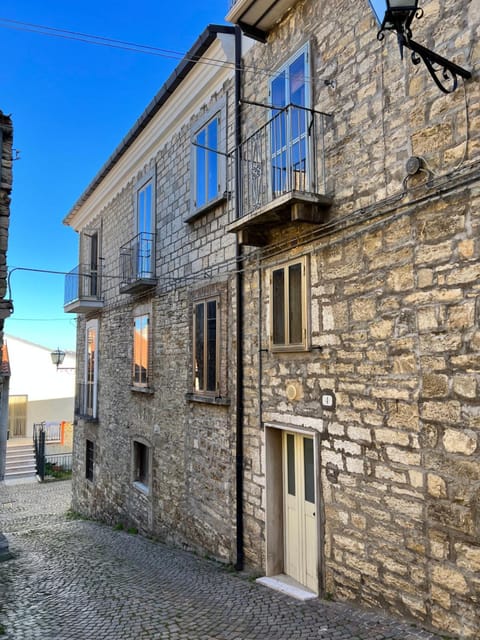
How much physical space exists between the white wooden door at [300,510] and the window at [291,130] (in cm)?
315

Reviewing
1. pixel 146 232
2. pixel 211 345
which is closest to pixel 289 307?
pixel 211 345

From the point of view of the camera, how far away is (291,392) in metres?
6.03

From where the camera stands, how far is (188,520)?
8.32m

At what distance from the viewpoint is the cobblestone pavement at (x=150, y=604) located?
4.68 m

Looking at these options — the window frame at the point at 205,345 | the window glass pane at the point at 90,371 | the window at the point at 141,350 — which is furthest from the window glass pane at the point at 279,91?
the window glass pane at the point at 90,371

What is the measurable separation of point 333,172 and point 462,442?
10.3ft

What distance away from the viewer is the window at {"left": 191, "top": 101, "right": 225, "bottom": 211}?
26.1 ft

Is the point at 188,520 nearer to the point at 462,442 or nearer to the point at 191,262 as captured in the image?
the point at 191,262

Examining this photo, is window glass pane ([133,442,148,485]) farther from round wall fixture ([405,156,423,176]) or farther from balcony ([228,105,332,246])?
round wall fixture ([405,156,423,176])

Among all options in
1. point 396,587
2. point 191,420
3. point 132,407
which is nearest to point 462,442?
point 396,587

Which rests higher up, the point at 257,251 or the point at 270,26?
the point at 270,26

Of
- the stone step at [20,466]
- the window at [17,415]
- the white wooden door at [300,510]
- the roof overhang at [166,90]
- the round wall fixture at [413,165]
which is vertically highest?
the roof overhang at [166,90]

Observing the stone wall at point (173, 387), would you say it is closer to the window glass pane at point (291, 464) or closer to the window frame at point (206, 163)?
the window frame at point (206, 163)

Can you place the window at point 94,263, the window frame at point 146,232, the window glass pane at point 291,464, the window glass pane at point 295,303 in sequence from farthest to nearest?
the window at point 94,263
the window frame at point 146,232
the window glass pane at point 291,464
the window glass pane at point 295,303
